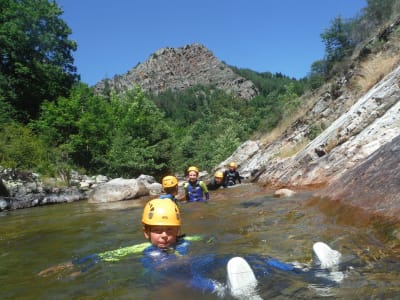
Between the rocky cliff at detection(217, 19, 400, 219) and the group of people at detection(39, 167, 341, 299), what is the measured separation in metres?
1.54

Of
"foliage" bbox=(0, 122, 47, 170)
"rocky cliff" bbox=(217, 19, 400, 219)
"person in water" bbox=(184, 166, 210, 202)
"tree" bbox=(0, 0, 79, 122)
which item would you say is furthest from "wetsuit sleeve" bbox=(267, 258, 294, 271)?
"tree" bbox=(0, 0, 79, 122)

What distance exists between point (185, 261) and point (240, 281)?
1.36 metres

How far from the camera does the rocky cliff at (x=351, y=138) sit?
5160mm

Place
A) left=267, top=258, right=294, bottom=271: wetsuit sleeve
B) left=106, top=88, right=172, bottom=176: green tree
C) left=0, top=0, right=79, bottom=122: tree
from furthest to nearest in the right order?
1. left=0, top=0, right=79, bottom=122: tree
2. left=106, top=88, right=172, bottom=176: green tree
3. left=267, top=258, right=294, bottom=271: wetsuit sleeve

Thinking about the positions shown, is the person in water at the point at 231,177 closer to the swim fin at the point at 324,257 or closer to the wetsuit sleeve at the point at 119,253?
the wetsuit sleeve at the point at 119,253

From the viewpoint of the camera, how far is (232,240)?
17.4ft

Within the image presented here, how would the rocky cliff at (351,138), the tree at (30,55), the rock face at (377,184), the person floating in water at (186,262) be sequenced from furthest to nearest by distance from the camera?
the tree at (30,55)
the rocky cliff at (351,138)
the rock face at (377,184)
the person floating in water at (186,262)

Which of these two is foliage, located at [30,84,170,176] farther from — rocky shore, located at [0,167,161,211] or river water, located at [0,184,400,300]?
river water, located at [0,184,400,300]

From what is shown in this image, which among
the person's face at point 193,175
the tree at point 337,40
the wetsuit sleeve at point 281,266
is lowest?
the wetsuit sleeve at point 281,266

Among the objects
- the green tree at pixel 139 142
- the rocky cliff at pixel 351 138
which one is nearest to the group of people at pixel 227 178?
the rocky cliff at pixel 351 138

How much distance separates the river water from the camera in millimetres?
2762

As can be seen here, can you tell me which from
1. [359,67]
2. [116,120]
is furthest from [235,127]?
[359,67]

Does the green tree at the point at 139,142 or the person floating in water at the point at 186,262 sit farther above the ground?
the green tree at the point at 139,142

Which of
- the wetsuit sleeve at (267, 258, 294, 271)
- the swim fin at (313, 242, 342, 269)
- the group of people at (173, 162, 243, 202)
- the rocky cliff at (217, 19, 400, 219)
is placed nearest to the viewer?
the swim fin at (313, 242, 342, 269)
